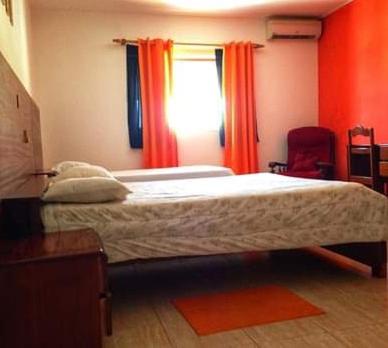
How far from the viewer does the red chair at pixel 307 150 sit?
504cm

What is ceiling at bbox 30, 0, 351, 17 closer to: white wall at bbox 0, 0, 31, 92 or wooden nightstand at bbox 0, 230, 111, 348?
white wall at bbox 0, 0, 31, 92

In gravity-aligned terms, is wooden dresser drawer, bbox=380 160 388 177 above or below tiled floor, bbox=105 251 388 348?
above

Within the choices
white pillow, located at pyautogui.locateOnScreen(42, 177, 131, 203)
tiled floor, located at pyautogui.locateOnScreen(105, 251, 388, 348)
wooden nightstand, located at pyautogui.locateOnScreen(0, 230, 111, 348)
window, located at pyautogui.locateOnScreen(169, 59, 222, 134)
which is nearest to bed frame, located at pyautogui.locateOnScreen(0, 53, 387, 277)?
white pillow, located at pyautogui.locateOnScreen(42, 177, 131, 203)

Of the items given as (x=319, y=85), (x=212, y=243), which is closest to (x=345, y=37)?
(x=319, y=85)

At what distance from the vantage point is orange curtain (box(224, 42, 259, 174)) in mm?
5113

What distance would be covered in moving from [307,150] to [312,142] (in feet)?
0.39

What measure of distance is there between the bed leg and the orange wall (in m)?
2.18

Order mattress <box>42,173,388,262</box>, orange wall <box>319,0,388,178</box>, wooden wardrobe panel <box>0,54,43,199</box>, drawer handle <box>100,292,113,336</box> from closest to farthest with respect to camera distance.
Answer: drawer handle <box>100,292,113,336</box>
wooden wardrobe panel <box>0,54,43,199</box>
mattress <box>42,173,388,262</box>
orange wall <box>319,0,388,178</box>

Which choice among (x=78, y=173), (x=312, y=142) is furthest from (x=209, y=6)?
(x=78, y=173)

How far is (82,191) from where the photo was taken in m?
2.14

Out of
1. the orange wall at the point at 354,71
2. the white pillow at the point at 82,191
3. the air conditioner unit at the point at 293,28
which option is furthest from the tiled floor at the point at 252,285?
the air conditioner unit at the point at 293,28

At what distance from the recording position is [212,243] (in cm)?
222

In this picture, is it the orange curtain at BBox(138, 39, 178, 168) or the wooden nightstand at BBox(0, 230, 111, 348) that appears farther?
the orange curtain at BBox(138, 39, 178, 168)

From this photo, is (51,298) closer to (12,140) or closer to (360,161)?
(12,140)
